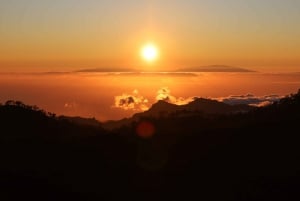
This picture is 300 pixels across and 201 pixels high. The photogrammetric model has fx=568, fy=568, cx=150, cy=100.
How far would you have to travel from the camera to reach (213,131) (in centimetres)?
11856

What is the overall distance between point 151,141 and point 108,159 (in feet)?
50.5

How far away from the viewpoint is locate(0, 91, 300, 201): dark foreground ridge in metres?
89.4

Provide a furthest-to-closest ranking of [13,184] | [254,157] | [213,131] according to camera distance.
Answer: [213,131] → [254,157] → [13,184]

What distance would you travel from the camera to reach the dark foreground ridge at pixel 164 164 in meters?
89.4

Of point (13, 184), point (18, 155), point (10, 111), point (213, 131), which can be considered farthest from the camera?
point (10, 111)

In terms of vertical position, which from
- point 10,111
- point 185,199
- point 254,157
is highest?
point 10,111

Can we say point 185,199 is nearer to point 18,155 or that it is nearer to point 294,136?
point 294,136

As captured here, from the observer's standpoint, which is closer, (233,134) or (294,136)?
(294,136)

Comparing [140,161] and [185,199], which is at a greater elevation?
[140,161]

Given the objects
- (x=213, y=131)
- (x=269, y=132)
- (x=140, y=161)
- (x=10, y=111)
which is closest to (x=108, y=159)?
(x=140, y=161)

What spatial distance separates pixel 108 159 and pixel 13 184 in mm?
25524

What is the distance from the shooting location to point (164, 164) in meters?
109

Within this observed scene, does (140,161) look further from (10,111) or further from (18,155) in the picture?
(10,111)

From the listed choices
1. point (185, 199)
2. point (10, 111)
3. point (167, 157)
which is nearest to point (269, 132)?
point (167, 157)
